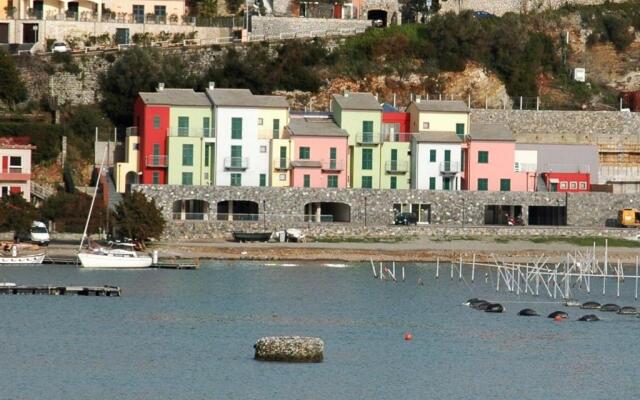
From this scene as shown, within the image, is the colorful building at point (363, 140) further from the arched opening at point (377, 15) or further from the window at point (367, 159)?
the arched opening at point (377, 15)

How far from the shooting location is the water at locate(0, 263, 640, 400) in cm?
5869

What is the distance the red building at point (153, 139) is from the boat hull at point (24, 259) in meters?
14.2

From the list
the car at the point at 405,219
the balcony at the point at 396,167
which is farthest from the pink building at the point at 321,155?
the car at the point at 405,219

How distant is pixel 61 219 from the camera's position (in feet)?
317

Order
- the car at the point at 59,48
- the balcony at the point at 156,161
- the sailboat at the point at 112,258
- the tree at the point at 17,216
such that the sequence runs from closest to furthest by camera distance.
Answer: the sailboat at the point at 112,258 < the tree at the point at 17,216 < the balcony at the point at 156,161 < the car at the point at 59,48

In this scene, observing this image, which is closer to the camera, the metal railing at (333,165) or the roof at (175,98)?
the roof at (175,98)

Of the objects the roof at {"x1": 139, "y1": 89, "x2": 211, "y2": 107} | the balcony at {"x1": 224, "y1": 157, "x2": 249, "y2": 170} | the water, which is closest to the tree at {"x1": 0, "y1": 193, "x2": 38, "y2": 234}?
the water

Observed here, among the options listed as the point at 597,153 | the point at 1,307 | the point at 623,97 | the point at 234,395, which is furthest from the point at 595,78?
the point at 234,395

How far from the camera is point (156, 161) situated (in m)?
103

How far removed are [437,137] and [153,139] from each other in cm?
1455

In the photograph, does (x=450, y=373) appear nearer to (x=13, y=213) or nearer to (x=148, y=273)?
(x=148, y=273)

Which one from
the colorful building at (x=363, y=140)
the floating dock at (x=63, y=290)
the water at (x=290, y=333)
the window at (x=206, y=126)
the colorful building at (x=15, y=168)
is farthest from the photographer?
the colorful building at (x=363, y=140)

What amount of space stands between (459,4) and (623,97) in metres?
11.2

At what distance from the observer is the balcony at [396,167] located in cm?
10544
